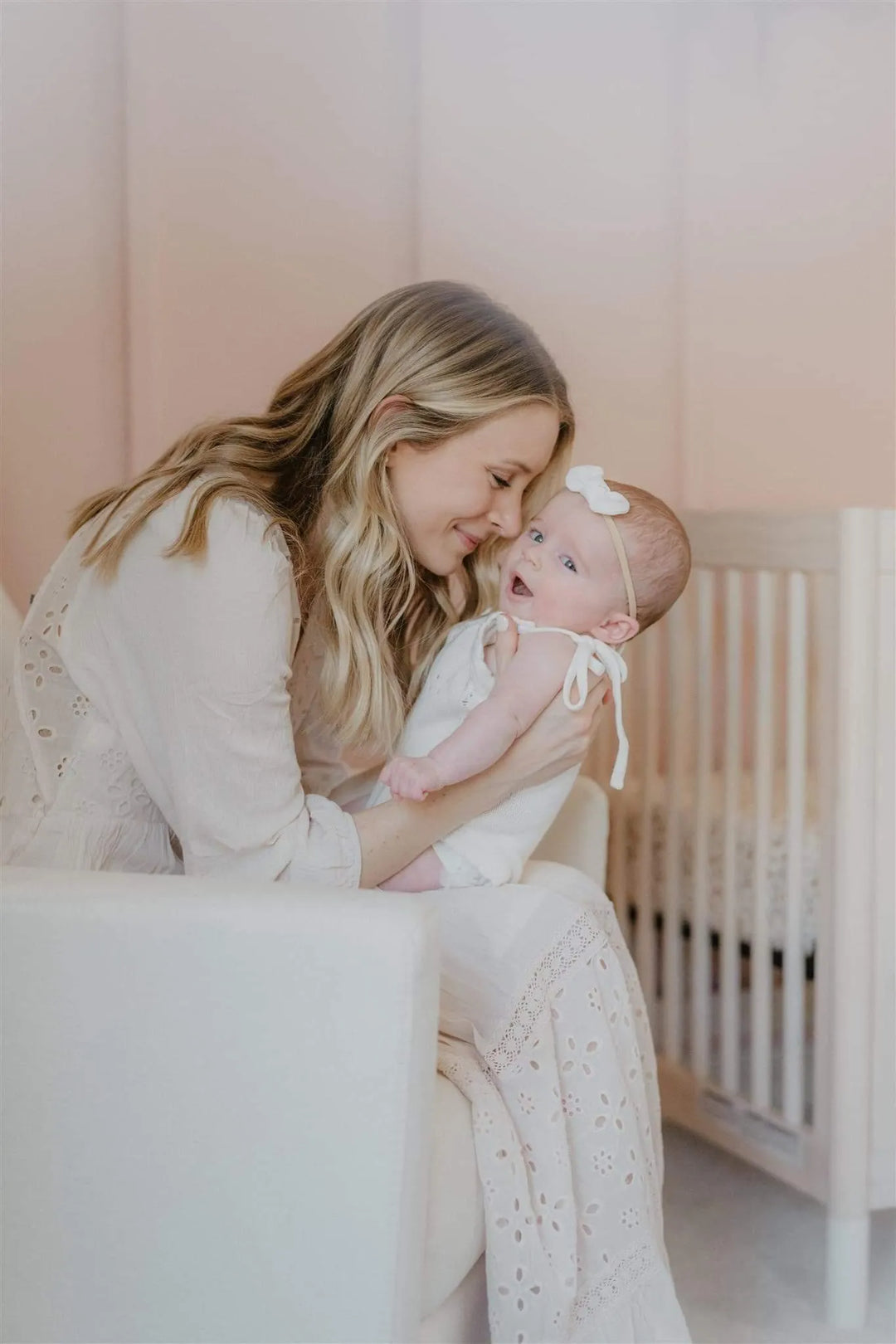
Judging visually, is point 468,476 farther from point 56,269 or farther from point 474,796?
point 56,269

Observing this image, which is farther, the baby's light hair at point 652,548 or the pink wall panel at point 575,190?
the pink wall panel at point 575,190

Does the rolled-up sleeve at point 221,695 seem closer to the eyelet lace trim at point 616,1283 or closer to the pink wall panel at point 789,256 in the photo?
the eyelet lace trim at point 616,1283

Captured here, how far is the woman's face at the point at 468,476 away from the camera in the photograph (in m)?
1.41

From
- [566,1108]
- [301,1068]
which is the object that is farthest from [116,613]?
[566,1108]

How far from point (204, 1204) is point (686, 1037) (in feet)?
3.79

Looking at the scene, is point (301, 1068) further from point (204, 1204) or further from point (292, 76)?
point (292, 76)

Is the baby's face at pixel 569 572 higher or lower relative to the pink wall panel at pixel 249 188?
lower

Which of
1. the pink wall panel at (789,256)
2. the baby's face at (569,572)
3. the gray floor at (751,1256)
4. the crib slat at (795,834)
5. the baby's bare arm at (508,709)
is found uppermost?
the pink wall panel at (789,256)

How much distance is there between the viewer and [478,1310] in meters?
1.18

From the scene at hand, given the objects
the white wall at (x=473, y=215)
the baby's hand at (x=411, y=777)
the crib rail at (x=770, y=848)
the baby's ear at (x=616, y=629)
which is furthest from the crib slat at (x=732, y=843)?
the white wall at (x=473, y=215)

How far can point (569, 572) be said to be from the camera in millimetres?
1422

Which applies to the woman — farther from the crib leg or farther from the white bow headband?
the crib leg

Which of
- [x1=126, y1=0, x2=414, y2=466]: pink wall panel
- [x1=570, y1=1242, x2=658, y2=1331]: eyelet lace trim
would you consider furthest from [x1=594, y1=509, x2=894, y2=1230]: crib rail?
[x1=126, y1=0, x2=414, y2=466]: pink wall panel

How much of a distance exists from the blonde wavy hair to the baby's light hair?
16 centimetres
